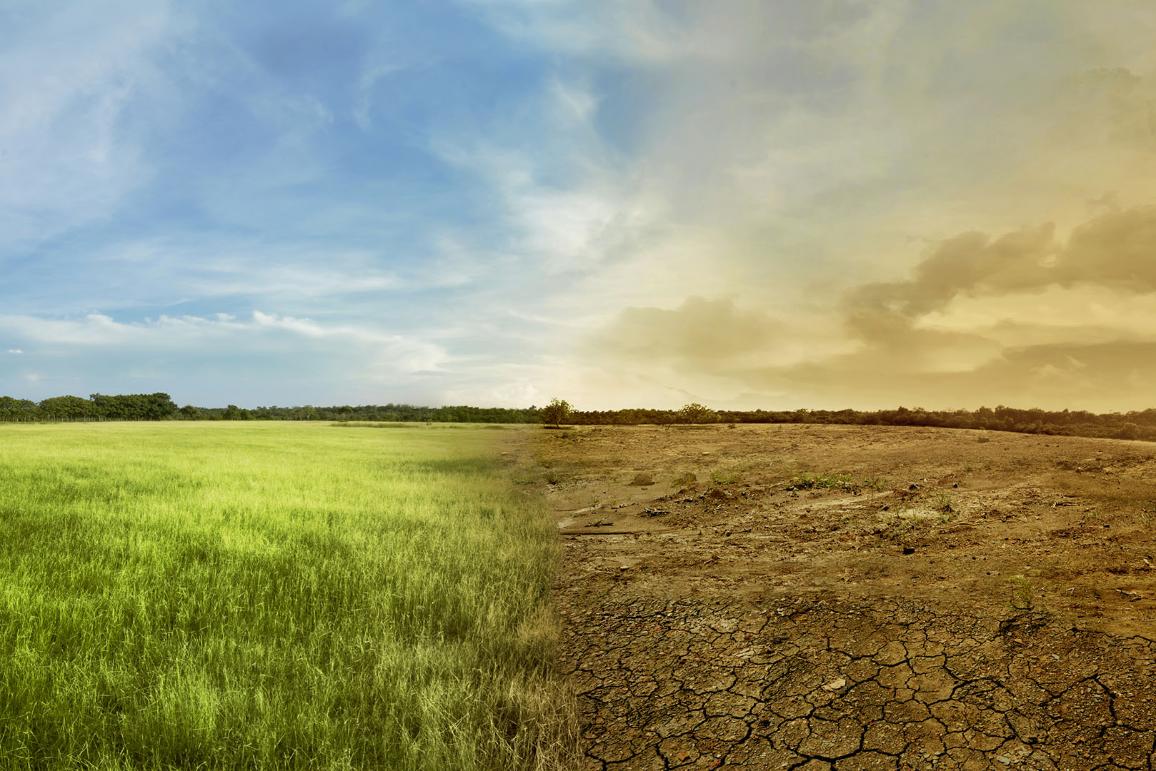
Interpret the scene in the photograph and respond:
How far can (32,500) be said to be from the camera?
46.2ft

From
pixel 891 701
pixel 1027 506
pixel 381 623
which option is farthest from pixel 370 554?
pixel 1027 506

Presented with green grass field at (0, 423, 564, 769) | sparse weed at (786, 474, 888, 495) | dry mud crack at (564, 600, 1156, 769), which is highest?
sparse weed at (786, 474, 888, 495)

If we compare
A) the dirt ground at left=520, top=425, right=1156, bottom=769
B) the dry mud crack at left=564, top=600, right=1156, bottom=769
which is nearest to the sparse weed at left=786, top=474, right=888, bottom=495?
the dirt ground at left=520, top=425, right=1156, bottom=769

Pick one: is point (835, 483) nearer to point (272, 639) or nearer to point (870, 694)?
point (870, 694)

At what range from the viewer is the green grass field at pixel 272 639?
425 centimetres

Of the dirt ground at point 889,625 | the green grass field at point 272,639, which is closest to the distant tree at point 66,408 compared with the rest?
the green grass field at point 272,639

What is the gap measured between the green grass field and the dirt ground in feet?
2.85

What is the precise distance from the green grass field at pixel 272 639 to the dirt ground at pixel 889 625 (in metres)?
0.87

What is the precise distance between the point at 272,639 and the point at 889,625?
5805 mm

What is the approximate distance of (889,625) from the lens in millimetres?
5102

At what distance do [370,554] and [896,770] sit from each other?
311 inches

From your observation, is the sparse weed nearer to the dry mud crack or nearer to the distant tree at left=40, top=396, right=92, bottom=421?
the dry mud crack

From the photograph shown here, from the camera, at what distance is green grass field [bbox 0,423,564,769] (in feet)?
14.0

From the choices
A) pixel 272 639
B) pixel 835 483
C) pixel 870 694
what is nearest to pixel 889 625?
pixel 870 694
